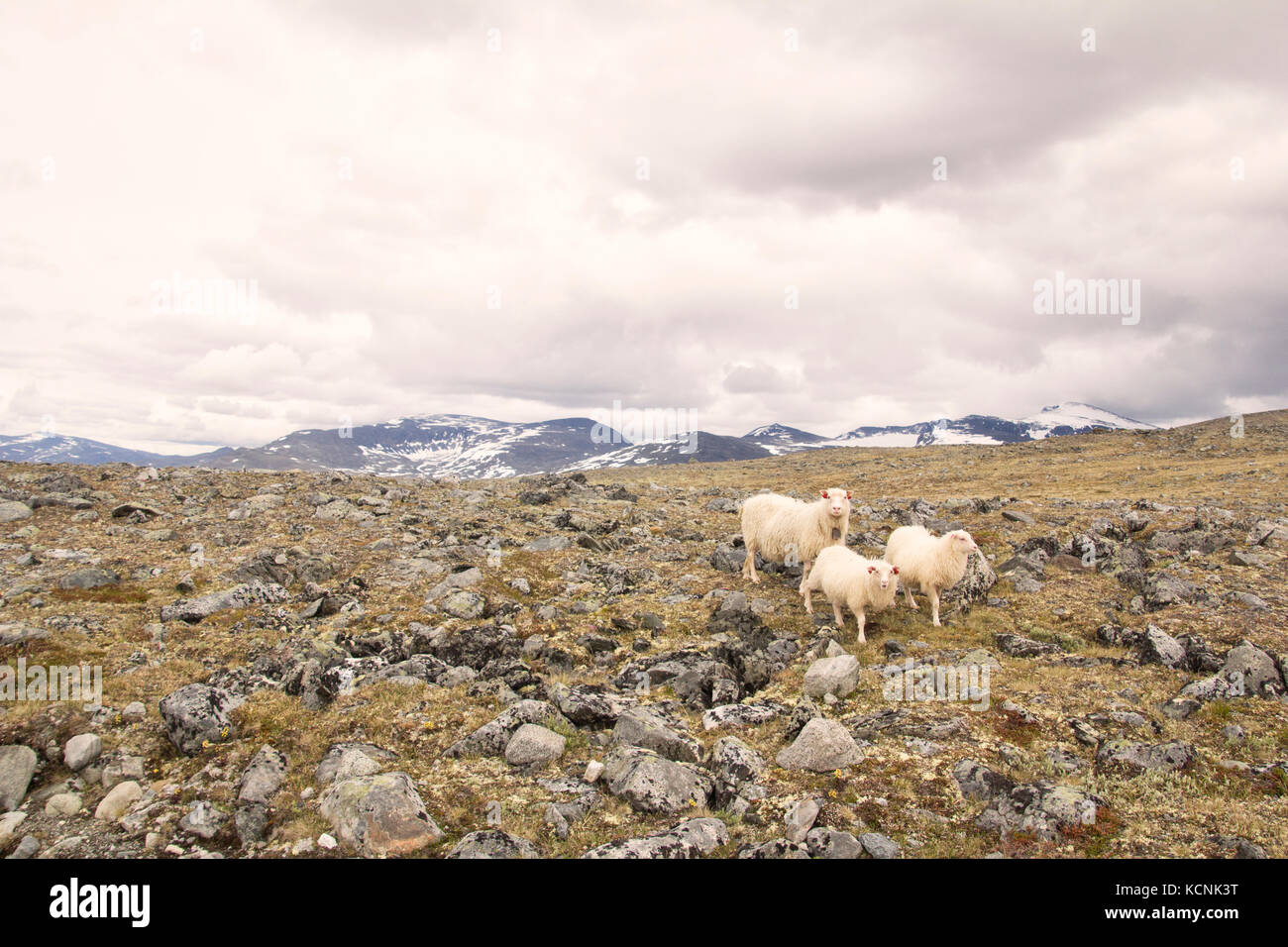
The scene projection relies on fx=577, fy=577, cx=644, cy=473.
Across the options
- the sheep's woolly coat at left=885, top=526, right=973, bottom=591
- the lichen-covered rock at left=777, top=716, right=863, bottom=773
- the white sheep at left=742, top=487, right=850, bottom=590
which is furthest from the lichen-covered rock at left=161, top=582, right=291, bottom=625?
the sheep's woolly coat at left=885, top=526, right=973, bottom=591

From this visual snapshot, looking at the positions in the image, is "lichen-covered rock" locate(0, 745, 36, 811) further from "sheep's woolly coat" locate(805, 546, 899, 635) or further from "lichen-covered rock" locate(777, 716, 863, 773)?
"sheep's woolly coat" locate(805, 546, 899, 635)

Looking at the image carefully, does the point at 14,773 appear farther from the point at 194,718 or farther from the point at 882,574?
the point at 882,574

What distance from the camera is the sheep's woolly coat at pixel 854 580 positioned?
1467 cm

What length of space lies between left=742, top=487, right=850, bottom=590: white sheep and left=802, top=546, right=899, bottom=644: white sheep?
1.49 m

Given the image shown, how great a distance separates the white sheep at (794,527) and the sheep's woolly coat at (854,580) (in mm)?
1528

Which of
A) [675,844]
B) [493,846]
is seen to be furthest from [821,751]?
[493,846]

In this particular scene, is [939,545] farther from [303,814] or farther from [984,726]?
[303,814]

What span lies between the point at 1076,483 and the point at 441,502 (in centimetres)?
4886

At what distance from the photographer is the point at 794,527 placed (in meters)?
19.5

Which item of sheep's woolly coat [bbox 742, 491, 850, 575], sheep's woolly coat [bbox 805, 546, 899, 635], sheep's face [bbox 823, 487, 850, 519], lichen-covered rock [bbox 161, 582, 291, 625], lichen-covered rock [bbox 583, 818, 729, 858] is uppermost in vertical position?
sheep's face [bbox 823, 487, 850, 519]

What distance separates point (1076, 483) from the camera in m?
47.0

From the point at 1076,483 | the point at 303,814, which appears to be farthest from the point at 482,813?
the point at 1076,483

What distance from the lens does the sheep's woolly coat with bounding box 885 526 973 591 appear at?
15695 millimetres

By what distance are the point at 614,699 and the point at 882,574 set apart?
7450 millimetres
